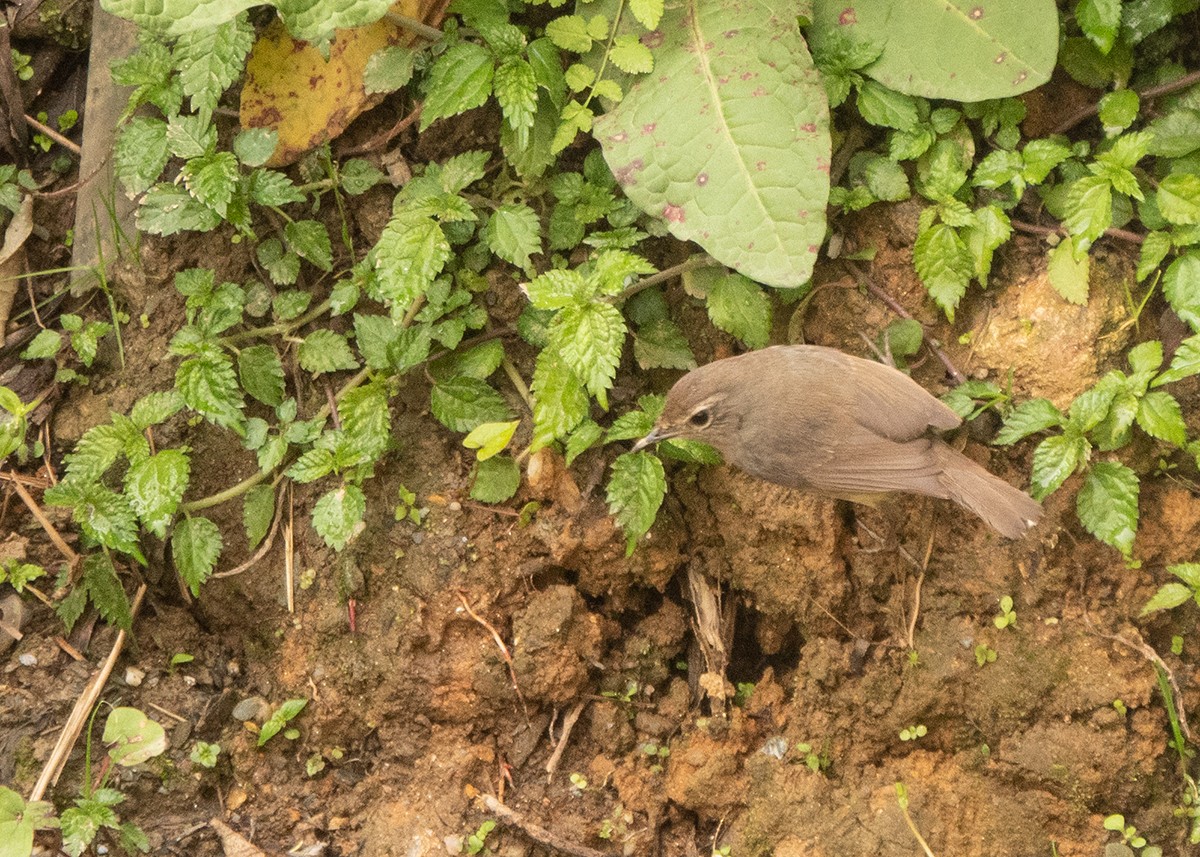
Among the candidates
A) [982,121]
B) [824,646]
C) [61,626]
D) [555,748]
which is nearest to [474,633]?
[555,748]

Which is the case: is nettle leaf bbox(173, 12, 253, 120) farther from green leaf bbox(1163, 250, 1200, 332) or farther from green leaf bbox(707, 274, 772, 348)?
green leaf bbox(1163, 250, 1200, 332)

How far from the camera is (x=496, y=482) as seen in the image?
4.23m

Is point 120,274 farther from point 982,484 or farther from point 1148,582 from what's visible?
point 1148,582

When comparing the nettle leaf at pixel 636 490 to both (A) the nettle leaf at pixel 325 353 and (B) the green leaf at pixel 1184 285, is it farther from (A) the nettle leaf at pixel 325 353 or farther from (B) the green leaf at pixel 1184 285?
(B) the green leaf at pixel 1184 285

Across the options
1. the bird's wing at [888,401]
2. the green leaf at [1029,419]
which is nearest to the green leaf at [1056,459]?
the green leaf at [1029,419]

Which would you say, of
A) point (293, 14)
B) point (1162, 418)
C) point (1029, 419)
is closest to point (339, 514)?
point (293, 14)

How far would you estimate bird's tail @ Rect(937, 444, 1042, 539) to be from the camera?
3.69 meters

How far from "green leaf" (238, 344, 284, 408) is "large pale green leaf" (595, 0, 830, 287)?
148 centimetres

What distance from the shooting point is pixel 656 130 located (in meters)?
3.96

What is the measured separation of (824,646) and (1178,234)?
1.87m

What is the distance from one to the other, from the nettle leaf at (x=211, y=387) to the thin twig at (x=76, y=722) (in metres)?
0.83

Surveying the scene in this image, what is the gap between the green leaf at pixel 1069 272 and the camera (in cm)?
387

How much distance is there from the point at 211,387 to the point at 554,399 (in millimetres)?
1307

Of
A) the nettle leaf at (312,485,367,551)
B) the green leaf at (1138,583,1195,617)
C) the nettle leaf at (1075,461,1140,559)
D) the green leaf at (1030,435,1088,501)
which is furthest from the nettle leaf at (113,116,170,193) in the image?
the green leaf at (1138,583,1195,617)
